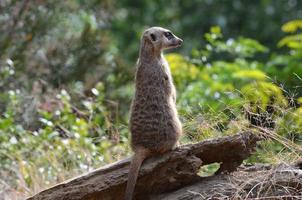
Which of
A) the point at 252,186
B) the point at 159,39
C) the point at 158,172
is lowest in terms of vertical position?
the point at 252,186

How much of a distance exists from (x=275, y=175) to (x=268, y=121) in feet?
1.22

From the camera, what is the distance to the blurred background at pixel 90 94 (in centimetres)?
542

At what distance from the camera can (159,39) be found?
5.63 meters

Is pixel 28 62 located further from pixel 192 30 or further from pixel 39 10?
pixel 192 30

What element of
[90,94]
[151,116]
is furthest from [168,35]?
[90,94]

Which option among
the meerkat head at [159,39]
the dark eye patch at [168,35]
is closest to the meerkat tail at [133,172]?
the meerkat head at [159,39]

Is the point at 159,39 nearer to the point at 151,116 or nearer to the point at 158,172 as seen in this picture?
the point at 151,116

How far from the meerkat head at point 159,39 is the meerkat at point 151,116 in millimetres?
128

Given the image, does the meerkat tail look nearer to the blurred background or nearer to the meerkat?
the meerkat

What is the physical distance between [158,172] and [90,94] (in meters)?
3.83

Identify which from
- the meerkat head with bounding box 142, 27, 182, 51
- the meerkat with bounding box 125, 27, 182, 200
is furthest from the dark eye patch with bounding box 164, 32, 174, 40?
the meerkat with bounding box 125, 27, 182, 200

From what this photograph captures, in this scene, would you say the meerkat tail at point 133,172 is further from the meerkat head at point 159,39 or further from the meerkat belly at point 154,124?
the meerkat head at point 159,39

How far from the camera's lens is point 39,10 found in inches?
396

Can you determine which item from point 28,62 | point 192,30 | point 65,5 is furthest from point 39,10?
point 192,30
